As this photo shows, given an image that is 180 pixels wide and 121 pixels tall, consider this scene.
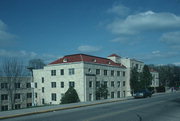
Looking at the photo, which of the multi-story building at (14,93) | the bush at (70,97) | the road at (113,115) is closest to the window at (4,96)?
the multi-story building at (14,93)

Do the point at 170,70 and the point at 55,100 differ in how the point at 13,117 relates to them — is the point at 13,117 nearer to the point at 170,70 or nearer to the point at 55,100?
the point at 55,100

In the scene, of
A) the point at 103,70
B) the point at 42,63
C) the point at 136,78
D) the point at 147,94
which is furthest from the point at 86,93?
the point at 42,63

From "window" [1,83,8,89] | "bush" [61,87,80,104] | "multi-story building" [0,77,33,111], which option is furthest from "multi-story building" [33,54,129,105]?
"window" [1,83,8,89]

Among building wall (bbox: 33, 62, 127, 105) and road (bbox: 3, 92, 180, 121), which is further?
building wall (bbox: 33, 62, 127, 105)

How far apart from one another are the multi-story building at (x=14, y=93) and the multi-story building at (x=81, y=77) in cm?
946

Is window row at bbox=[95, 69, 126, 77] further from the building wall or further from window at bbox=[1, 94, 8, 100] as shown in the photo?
window at bbox=[1, 94, 8, 100]

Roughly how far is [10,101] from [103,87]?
26872 millimetres

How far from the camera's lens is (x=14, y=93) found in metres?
57.7

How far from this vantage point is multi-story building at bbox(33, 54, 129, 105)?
46.0m

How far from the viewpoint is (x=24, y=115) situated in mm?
15930

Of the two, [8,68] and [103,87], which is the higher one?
[8,68]

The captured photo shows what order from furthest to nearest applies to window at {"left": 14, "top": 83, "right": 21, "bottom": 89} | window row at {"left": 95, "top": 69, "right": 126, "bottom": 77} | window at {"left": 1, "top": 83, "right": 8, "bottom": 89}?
window at {"left": 14, "top": 83, "right": 21, "bottom": 89}, window at {"left": 1, "top": 83, "right": 8, "bottom": 89}, window row at {"left": 95, "top": 69, "right": 126, "bottom": 77}

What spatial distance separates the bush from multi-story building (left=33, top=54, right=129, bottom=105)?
171 centimetres

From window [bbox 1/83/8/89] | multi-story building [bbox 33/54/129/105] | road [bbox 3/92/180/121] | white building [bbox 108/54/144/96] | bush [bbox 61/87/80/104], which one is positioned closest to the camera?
road [bbox 3/92/180/121]
